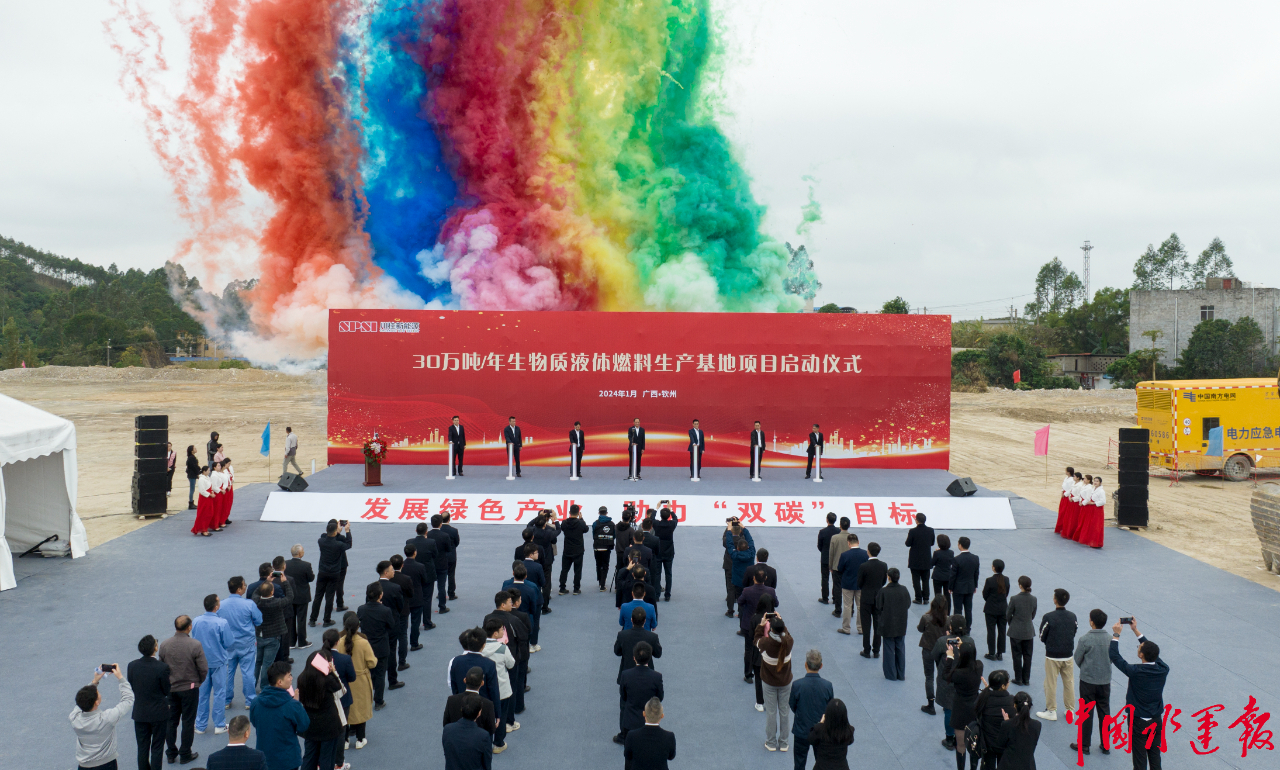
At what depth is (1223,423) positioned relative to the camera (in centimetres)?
2186

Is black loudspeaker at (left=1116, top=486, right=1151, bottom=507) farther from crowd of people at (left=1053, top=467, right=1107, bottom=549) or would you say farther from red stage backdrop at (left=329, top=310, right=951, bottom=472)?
red stage backdrop at (left=329, top=310, right=951, bottom=472)

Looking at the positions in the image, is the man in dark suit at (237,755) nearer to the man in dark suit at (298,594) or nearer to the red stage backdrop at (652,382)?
the man in dark suit at (298,594)

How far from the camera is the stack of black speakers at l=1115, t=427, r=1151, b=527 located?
50.9 ft

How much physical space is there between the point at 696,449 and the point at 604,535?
8.73m

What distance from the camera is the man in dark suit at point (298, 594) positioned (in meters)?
8.41

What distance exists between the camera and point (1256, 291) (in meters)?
52.7

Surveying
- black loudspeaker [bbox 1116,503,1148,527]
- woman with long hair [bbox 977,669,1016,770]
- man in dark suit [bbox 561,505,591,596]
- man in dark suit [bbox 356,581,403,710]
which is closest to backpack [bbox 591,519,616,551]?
man in dark suit [bbox 561,505,591,596]

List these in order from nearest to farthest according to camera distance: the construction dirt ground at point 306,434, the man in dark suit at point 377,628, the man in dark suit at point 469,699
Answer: the man in dark suit at point 469,699
the man in dark suit at point 377,628
the construction dirt ground at point 306,434

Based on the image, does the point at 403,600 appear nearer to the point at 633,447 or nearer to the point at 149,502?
the point at 149,502

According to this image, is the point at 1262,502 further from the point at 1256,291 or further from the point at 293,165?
the point at 1256,291

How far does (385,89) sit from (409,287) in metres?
9.72

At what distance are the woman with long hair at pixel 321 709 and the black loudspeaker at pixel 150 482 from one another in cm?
1278

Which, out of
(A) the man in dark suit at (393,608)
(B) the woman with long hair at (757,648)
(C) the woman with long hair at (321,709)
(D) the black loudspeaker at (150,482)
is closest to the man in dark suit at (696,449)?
(B) the woman with long hair at (757,648)

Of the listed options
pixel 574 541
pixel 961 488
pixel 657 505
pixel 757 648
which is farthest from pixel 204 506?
pixel 961 488
